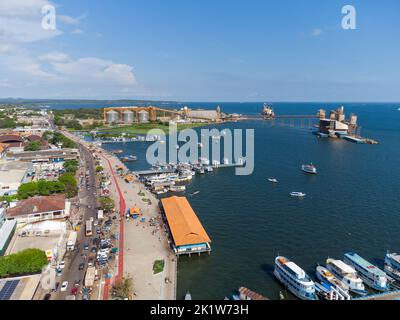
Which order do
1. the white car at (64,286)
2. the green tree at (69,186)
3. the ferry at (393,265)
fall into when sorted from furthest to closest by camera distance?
the green tree at (69,186) < the ferry at (393,265) < the white car at (64,286)

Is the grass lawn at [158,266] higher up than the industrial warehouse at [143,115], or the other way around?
the industrial warehouse at [143,115]

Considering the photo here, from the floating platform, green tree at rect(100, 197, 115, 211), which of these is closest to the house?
green tree at rect(100, 197, 115, 211)

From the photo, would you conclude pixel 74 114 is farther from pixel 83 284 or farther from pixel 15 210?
pixel 83 284

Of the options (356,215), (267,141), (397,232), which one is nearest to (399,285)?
(397,232)

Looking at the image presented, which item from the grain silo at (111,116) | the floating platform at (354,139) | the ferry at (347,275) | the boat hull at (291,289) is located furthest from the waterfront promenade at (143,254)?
the grain silo at (111,116)

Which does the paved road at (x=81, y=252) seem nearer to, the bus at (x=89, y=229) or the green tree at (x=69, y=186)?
the bus at (x=89, y=229)

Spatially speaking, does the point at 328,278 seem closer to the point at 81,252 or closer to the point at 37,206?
the point at 81,252

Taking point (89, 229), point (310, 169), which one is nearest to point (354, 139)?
point (310, 169)
